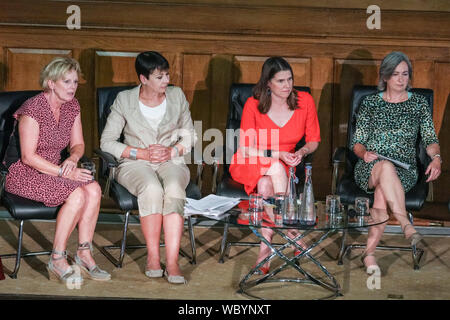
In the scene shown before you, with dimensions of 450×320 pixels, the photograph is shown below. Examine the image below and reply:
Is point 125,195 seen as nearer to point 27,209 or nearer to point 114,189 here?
point 114,189

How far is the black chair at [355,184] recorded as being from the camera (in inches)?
164

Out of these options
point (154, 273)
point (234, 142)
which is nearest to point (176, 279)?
point (154, 273)

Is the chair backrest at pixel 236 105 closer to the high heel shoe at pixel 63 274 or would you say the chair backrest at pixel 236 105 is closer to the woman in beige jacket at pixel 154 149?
the woman in beige jacket at pixel 154 149

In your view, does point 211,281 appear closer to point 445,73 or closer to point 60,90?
point 60,90

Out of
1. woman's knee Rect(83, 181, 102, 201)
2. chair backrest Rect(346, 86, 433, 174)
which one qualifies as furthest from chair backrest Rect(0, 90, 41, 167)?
chair backrest Rect(346, 86, 433, 174)

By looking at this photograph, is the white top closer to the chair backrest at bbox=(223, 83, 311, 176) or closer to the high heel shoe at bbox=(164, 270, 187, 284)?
the chair backrest at bbox=(223, 83, 311, 176)

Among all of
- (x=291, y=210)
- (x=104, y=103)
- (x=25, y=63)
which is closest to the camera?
(x=291, y=210)

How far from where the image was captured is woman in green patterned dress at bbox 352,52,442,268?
427cm

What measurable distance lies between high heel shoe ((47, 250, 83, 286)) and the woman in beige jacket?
380 millimetres

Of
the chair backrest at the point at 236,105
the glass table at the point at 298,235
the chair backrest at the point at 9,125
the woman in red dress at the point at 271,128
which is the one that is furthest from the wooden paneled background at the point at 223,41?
the glass table at the point at 298,235

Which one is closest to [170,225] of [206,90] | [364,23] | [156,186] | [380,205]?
[156,186]

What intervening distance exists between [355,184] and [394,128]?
1.48 ft

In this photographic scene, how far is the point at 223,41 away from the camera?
17.3 feet
